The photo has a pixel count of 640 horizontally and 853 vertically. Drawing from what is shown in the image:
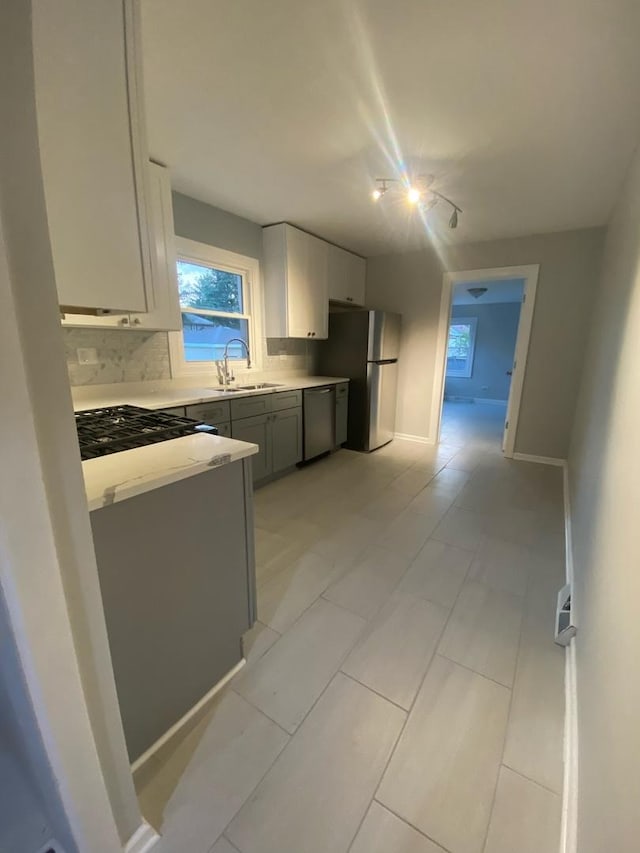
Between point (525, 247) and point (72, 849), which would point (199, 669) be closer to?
point (72, 849)

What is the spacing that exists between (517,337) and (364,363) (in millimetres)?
1657

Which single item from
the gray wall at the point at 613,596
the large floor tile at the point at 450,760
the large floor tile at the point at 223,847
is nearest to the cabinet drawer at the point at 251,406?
the large floor tile at the point at 450,760

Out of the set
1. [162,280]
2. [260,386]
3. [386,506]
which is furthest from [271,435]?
[162,280]

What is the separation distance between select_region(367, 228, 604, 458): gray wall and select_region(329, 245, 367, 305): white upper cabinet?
0.51 feet

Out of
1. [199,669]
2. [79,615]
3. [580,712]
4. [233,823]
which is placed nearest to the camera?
[79,615]

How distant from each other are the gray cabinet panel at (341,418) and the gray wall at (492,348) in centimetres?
503

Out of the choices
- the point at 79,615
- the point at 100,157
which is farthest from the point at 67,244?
the point at 79,615

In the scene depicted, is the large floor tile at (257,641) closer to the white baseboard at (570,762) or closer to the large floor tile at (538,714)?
the large floor tile at (538,714)

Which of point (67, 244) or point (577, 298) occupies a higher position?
point (577, 298)

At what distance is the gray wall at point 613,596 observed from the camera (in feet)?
2.25

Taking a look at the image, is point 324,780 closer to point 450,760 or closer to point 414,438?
point 450,760

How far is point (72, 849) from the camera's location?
2.72 feet

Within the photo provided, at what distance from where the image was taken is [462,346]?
28.2 ft

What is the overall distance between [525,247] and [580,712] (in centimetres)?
397
